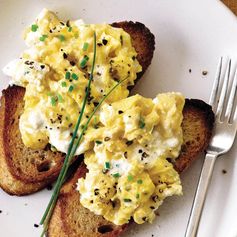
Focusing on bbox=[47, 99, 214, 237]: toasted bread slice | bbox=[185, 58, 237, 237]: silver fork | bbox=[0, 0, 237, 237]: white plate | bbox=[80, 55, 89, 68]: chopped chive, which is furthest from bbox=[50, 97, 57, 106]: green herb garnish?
bbox=[185, 58, 237, 237]: silver fork

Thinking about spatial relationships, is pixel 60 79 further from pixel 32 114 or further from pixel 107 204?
pixel 107 204

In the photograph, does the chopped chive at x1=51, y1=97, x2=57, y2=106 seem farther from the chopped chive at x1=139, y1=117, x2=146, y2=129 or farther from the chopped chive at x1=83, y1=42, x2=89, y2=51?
the chopped chive at x1=139, y1=117, x2=146, y2=129

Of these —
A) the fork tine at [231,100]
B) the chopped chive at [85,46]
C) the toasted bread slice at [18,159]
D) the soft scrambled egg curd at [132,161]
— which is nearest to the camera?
the soft scrambled egg curd at [132,161]

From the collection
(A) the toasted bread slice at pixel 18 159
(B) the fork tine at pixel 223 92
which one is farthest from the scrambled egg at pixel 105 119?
(B) the fork tine at pixel 223 92

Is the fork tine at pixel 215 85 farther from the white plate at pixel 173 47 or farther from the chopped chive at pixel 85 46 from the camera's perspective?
the chopped chive at pixel 85 46

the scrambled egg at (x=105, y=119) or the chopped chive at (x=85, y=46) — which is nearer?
the scrambled egg at (x=105, y=119)

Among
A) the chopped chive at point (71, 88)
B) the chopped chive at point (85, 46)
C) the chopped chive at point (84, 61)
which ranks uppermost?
the chopped chive at point (85, 46)

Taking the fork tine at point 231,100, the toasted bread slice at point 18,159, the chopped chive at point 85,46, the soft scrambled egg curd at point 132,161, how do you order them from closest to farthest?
the soft scrambled egg curd at point 132,161, the chopped chive at point 85,46, the toasted bread slice at point 18,159, the fork tine at point 231,100

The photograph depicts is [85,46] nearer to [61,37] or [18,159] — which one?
[61,37]
